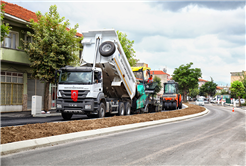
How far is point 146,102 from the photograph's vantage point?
2158cm

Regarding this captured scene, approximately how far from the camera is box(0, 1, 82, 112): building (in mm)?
21125

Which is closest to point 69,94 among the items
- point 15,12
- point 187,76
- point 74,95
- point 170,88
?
point 74,95

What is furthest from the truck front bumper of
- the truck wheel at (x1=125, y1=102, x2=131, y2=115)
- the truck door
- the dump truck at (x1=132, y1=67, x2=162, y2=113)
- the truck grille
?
the dump truck at (x1=132, y1=67, x2=162, y2=113)

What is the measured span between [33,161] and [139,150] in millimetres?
2785

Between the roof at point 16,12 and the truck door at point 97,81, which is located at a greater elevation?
the roof at point 16,12

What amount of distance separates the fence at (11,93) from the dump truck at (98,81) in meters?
8.73

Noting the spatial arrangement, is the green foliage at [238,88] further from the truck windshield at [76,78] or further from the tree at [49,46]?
the truck windshield at [76,78]

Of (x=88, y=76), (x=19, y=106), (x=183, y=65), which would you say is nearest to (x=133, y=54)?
A: (x=19, y=106)

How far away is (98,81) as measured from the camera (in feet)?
49.8

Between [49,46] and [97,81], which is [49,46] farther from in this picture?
[97,81]

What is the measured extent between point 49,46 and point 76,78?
25.7 feet

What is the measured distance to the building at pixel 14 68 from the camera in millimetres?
21125

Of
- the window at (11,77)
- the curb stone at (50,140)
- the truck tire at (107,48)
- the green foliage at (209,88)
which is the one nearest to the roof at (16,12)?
the window at (11,77)

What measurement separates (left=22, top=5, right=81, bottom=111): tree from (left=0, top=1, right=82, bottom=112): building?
927 millimetres
